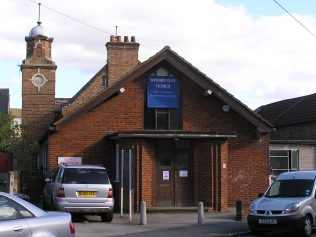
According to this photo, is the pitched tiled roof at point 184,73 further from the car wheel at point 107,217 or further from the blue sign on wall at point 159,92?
the car wheel at point 107,217

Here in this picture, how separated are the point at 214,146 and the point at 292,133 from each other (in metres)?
16.0

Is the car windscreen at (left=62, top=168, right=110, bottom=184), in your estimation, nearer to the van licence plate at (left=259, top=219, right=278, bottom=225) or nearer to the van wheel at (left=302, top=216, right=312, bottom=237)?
the van licence plate at (left=259, top=219, right=278, bottom=225)

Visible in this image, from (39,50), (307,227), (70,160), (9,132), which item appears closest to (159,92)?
(70,160)

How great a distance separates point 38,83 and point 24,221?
40.8m

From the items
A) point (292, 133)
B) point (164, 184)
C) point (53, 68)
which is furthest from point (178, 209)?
point (53, 68)

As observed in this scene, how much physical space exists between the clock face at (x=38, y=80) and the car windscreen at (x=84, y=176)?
31.7 m

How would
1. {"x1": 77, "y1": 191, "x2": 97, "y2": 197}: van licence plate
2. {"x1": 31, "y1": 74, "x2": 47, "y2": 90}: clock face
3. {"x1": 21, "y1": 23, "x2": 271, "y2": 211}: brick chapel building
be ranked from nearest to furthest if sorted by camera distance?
{"x1": 77, "y1": 191, "x2": 97, "y2": 197}: van licence plate
{"x1": 21, "y1": 23, "x2": 271, "y2": 211}: brick chapel building
{"x1": 31, "y1": 74, "x2": 47, "y2": 90}: clock face

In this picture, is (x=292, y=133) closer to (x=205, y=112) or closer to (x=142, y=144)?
(x=205, y=112)

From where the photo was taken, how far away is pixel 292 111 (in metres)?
39.1

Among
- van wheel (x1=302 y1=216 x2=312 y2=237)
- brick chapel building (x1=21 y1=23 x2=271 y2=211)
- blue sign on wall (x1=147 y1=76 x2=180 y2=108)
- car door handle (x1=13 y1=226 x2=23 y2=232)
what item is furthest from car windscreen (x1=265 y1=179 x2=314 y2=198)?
car door handle (x1=13 y1=226 x2=23 y2=232)

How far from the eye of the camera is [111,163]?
23.3 metres

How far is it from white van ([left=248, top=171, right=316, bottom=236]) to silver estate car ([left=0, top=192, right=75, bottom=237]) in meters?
7.30

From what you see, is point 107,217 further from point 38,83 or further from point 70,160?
point 38,83

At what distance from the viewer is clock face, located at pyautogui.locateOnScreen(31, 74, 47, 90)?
1906 inches
